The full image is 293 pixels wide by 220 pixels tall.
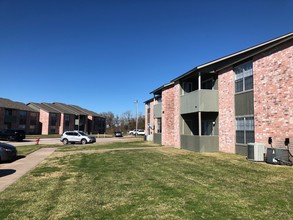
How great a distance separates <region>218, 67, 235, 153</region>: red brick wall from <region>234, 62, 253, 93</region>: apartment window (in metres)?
0.39

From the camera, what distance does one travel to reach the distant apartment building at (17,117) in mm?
61853

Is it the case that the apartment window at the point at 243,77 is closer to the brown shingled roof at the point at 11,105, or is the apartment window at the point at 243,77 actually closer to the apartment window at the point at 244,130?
the apartment window at the point at 244,130

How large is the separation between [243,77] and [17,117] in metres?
63.2

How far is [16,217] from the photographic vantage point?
17.8ft

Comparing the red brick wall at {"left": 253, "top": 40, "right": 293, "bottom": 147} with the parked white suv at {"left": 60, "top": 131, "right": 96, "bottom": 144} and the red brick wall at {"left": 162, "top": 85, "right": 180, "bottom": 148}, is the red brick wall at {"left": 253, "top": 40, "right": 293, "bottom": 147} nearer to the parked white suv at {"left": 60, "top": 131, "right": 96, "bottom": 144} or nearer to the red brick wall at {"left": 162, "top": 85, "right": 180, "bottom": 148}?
the red brick wall at {"left": 162, "top": 85, "right": 180, "bottom": 148}

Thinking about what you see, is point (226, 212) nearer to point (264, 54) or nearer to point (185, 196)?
point (185, 196)

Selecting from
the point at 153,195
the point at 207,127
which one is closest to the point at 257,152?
the point at 207,127

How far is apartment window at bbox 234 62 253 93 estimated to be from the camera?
52.8ft

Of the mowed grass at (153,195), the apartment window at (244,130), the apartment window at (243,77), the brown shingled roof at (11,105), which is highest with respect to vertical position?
the brown shingled roof at (11,105)

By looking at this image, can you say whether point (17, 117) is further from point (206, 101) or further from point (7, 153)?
point (206, 101)

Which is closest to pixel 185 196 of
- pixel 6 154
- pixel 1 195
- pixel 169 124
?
pixel 1 195

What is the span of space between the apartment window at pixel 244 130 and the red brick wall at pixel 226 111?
443 millimetres

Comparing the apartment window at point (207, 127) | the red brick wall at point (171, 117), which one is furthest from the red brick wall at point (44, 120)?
the apartment window at point (207, 127)

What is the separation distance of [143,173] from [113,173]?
1293mm
